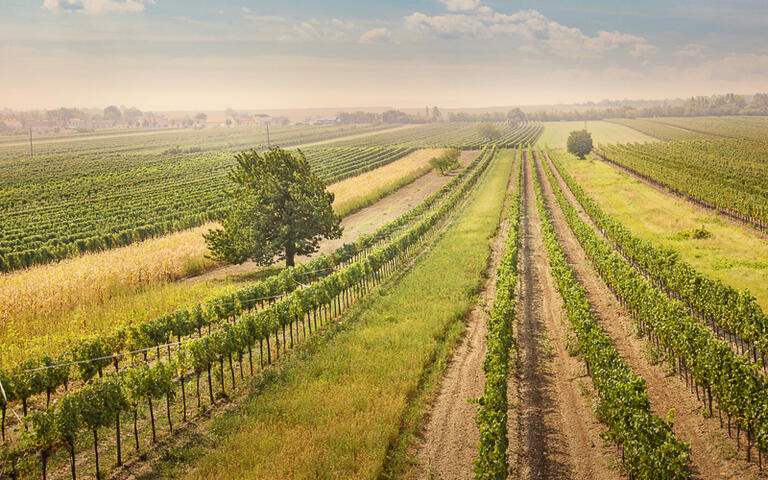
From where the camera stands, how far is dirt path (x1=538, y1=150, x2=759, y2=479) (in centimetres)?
1335

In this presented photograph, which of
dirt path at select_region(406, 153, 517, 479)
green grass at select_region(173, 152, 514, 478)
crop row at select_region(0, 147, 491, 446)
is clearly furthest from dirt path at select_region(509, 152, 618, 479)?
crop row at select_region(0, 147, 491, 446)

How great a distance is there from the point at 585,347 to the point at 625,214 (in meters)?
40.7

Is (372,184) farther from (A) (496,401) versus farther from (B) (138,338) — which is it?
(A) (496,401)

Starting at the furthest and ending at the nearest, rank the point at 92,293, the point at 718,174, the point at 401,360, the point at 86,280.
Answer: the point at 718,174
the point at 86,280
the point at 92,293
the point at 401,360

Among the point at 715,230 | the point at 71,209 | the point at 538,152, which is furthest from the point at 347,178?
the point at 538,152

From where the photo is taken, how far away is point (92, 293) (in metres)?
27.7

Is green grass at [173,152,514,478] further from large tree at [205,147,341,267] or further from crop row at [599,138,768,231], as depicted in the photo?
crop row at [599,138,768,231]

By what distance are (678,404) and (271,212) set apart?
1054 inches

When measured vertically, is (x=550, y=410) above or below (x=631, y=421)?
below

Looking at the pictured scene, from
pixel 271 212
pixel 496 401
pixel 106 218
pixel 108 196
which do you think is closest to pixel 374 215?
pixel 271 212

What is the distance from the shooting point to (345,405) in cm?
1627

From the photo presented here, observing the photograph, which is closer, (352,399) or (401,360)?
(352,399)

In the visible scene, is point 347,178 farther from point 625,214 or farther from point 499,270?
point 499,270

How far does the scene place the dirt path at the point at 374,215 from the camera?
37469mm
